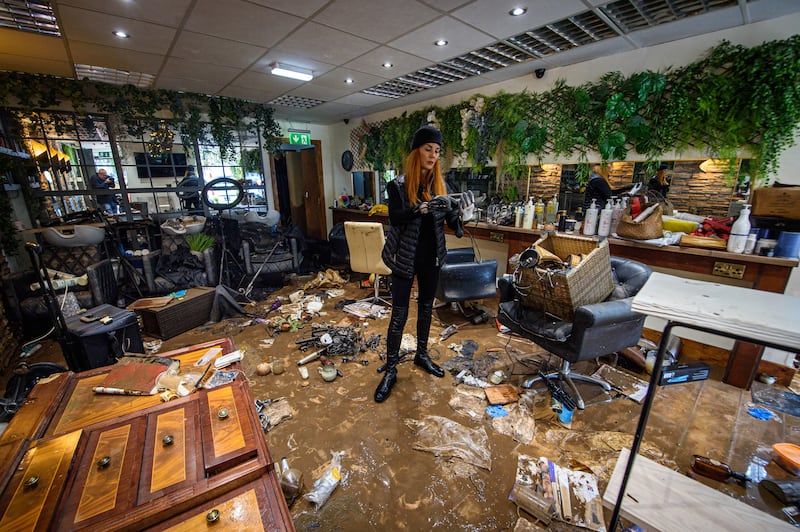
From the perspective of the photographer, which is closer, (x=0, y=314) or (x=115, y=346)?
(x=115, y=346)

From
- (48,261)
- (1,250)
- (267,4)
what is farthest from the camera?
(48,261)

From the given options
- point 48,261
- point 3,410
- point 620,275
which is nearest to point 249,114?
point 48,261

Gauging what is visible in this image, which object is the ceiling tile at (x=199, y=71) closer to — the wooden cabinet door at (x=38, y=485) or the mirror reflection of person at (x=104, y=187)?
the mirror reflection of person at (x=104, y=187)

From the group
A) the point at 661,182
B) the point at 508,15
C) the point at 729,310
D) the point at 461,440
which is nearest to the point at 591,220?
the point at 661,182

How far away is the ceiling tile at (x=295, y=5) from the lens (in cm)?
214

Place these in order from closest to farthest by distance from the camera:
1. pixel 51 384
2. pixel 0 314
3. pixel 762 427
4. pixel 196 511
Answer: pixel 196 511
pixel 51 384
pixel 762 427
pixel 0 314

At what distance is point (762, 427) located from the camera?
202 cm

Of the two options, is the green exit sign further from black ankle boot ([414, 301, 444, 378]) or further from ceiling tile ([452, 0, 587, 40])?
black ankle boot ([414, 301, 444, 378])

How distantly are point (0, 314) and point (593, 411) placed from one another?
17.1 feet

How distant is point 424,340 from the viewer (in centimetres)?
259

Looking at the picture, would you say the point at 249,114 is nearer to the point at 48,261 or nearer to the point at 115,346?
the point at 48,261

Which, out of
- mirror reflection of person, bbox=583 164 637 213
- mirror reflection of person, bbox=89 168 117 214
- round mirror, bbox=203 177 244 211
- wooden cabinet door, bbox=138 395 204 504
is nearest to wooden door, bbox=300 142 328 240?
round mirror, bbox=203 177 244 211

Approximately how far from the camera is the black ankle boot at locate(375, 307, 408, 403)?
2.30 m

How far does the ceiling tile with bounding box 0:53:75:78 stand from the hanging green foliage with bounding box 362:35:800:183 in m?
4.60
